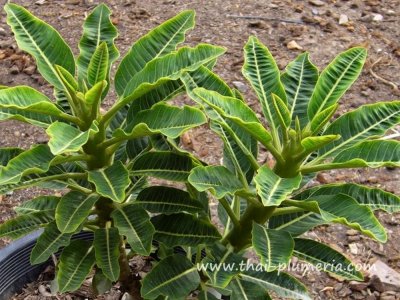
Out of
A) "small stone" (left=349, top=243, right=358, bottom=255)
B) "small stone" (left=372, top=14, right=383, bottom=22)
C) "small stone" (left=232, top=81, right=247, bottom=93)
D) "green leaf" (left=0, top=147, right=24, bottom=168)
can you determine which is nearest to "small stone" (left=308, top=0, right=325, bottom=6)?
"small stone" (left=372, top=14, right=383, bottom=22)

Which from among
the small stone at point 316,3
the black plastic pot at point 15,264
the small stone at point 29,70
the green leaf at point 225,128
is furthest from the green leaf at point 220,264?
the small stone at point 316,3

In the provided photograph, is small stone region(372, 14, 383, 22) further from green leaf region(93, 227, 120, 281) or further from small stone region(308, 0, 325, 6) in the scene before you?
green leaf region(93, 227, 120, 281)

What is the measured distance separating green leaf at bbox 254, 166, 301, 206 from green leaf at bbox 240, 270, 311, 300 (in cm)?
41

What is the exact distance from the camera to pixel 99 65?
4.60ft

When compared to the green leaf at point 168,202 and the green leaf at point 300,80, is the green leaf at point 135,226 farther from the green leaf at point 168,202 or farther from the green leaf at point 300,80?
the green leaf at point 300,80

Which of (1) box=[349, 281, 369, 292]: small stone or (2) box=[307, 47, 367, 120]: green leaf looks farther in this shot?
(1) box=[349, 281, 369, 292]: small stone

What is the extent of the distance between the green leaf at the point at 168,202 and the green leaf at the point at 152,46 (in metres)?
0.29

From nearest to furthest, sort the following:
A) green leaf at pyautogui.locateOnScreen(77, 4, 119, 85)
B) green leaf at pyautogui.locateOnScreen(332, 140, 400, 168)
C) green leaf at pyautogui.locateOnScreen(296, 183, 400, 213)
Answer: green leaf at pyautogui.locateOnScreen(332, 140, 400, 168) < green leaf at pyautogui.locateOnScreen(296, 183, 400, 213) < green leaf at pyautogui.locateOnScreen(77, 4, 119, 85)

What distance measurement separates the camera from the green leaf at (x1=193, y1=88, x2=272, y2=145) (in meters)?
1.24

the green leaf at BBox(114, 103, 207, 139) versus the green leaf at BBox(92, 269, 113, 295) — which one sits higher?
the green leaf at BBox(114, 103, 207, 139)

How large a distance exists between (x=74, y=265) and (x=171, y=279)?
10.7 inches

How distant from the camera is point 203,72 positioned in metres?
1.42

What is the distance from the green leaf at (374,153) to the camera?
131 centimetres

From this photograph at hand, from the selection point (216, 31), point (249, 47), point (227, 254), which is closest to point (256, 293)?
point (227, 254)
